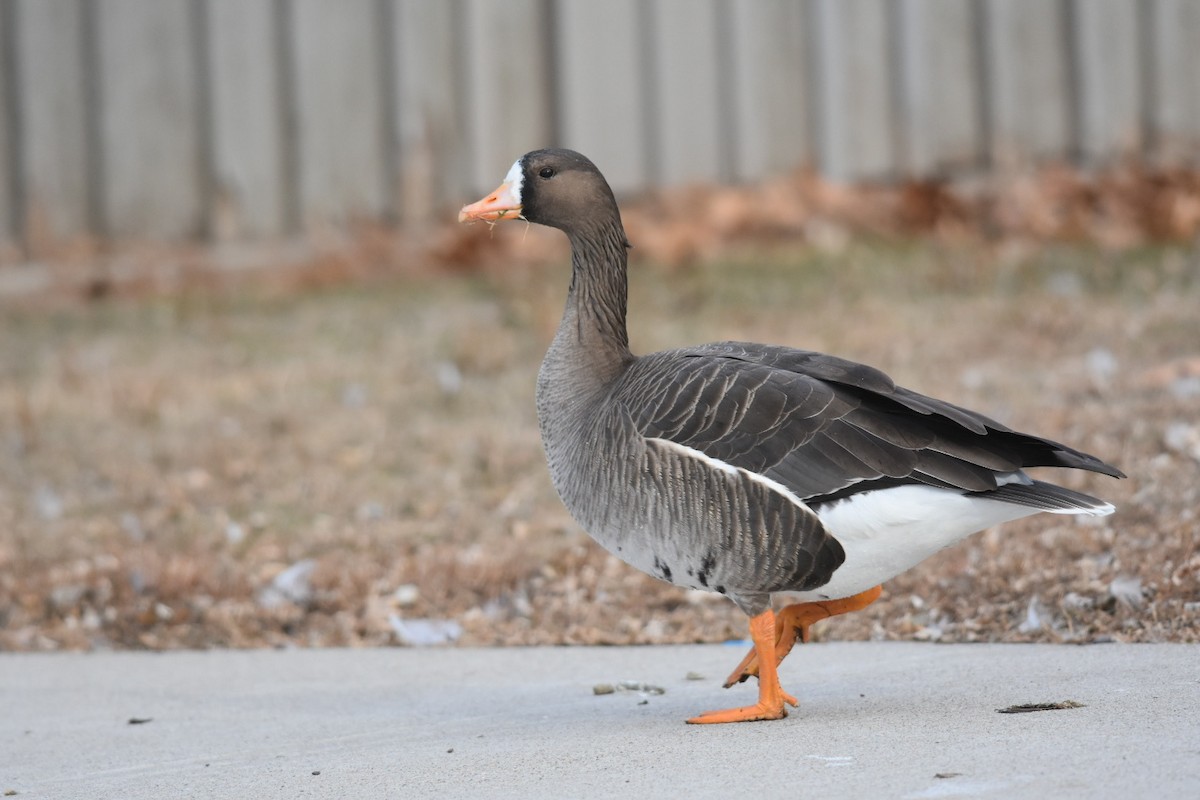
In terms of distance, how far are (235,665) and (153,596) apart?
0.83 metres

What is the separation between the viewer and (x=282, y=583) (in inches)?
239

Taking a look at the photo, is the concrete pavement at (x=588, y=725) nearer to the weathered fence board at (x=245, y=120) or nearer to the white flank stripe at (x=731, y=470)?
the white flank stripe at (x=731, y=470)

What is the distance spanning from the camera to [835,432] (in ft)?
13.4

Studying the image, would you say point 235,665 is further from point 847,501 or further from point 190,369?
point 190,369

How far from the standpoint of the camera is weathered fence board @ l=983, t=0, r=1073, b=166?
964 cm

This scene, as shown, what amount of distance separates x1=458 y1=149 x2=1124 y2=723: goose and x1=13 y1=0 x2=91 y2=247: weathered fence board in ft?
21.3

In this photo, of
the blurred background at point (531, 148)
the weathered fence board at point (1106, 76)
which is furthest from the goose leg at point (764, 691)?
the weathered fence board at point (1106, 76)

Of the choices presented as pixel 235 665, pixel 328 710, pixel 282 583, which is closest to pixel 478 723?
pixel 328 710

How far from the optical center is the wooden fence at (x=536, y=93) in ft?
31.4

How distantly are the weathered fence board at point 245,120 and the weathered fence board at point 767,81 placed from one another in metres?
2.96

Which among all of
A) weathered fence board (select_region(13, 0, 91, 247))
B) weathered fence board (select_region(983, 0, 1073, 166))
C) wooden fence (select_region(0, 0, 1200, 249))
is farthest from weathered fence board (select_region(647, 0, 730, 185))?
weathered fence board (select_region(13, 0, 91, 247))

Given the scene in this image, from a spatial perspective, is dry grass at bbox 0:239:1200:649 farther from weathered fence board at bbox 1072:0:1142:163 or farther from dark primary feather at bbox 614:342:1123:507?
dark primary feather at bbox 614:342:1123:507

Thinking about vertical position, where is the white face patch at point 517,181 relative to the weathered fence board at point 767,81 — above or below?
below

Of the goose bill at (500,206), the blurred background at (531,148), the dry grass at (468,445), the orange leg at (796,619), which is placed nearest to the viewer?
the orange leg at (796,619)
